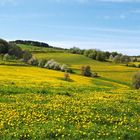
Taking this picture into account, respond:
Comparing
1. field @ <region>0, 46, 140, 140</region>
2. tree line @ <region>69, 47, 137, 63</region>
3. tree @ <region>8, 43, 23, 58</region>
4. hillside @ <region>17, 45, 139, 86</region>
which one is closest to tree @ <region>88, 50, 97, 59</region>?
tree line @ <region>69, 47, 137, 63</region>

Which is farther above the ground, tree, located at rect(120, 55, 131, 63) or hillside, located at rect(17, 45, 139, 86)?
tree, located at rect(120, 55, 131, 63)

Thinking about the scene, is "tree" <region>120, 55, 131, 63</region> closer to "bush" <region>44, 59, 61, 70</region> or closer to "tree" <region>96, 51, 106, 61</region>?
"tree" <region>96, 51, 106, 61</region>

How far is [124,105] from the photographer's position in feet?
87.7

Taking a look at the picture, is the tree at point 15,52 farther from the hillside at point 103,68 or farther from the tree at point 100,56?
the tree at point 100,56

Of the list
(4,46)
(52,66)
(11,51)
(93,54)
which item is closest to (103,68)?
(11,51)

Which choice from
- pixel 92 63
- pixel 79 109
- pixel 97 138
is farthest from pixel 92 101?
pixel 92 63

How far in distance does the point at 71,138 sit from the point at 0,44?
11676 centimetres

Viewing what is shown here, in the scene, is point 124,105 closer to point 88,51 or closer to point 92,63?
point 92,63

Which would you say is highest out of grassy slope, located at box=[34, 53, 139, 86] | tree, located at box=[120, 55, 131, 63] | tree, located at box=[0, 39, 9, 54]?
tree, located at box=[0, 39, 9, 54]

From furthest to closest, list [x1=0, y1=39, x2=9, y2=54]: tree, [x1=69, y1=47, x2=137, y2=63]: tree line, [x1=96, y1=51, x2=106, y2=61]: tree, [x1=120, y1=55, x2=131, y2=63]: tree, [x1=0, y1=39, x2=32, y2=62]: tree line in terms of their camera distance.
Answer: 1. [x1=120, y1=55, x2=131, y2=63]: tree
2. [x1=69, y1=47, x2=137, y2=63]: tree line
3. [x1=96, y1=51, x2=106, y2=61]: tree
4. [x1=0, y1=39, x2=9, y2=54]: tree
5. [x1=0, y1=39, x2=32, y2=62]: tree line

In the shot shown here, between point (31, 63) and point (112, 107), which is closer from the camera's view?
point (112, 107)

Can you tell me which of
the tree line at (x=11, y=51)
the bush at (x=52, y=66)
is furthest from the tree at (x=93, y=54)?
the bush at (x=52, y=66)

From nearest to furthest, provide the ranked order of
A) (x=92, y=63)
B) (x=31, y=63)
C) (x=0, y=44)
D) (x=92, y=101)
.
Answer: (x=92, y=101) → (x=31, y=63) → (x=0, y=44) → (x=92, y=63)

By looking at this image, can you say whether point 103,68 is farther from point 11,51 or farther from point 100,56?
point 100,56
